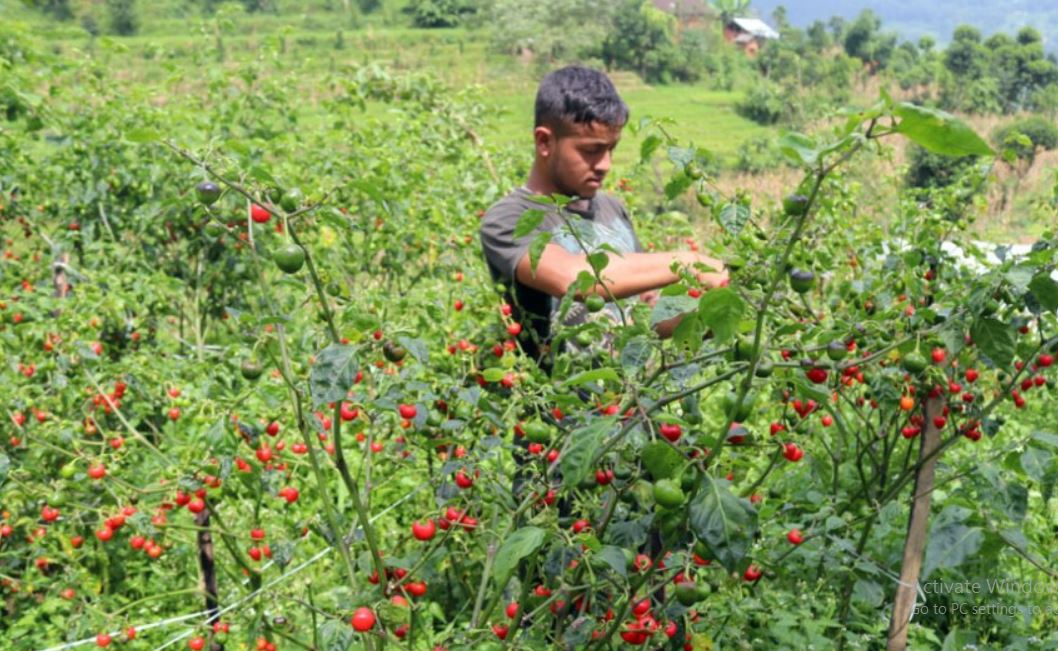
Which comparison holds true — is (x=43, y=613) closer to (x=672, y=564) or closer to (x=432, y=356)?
(x=432, y=356)

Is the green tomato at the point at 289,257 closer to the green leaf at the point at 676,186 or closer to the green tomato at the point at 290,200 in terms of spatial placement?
the green tomato at the point at 290,200

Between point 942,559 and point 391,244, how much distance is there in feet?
9.70

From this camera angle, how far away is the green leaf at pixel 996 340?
134 centimetres

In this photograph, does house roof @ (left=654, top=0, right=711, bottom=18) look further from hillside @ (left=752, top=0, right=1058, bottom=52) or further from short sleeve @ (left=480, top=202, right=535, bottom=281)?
short sleeve @ (left=480, top=202, right=535, bottom=281)

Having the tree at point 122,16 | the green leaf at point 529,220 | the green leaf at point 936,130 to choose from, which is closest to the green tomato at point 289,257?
the green leaf at point 529,220

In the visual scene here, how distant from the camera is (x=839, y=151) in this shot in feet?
3.02

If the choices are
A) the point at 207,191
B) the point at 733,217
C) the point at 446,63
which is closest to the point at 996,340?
the point at 733,217

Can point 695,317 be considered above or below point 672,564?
above

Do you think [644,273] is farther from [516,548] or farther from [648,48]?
[648,48]

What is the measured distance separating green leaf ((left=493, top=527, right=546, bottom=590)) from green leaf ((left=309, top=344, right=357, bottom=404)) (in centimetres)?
27

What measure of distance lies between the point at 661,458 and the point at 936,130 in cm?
→ 52

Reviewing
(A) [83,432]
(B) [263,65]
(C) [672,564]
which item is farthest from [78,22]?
(C) [672,564]

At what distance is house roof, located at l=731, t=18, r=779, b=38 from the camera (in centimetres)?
3087

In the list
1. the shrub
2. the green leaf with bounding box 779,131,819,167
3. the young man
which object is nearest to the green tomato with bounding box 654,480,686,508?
the green leaf with bounding box 779,131,819,167
